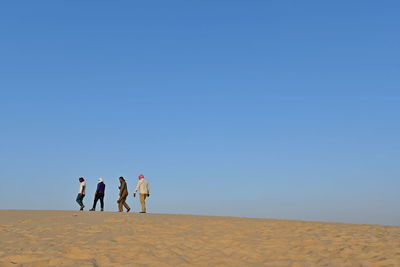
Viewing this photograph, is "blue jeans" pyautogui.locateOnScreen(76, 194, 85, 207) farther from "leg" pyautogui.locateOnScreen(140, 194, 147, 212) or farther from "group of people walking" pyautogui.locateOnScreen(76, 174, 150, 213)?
"leg" pyautogui.locateOnScreen(140, 194, 147, 212)

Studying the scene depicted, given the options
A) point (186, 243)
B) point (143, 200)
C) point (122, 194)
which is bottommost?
point (186, 243)

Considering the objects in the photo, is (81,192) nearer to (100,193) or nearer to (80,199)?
(80,199)

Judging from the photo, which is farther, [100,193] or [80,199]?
[100,193]

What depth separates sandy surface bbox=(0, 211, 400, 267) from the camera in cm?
891

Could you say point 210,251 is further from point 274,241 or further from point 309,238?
point 309,238

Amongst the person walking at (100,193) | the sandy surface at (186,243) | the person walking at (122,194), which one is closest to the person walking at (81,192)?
the person walking at (100,193)

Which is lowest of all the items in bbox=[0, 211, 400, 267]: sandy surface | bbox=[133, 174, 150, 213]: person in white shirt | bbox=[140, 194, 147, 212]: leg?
bbox=[0, 211, 400, 267]: sandy surface

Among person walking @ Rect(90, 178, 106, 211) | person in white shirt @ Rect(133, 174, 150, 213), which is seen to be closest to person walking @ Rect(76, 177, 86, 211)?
person walking @ Rect(90, 178, 106, 211)

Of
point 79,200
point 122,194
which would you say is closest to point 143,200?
point 122,194

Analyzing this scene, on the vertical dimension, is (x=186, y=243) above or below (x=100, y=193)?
below

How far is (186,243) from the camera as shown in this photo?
10.9 meters

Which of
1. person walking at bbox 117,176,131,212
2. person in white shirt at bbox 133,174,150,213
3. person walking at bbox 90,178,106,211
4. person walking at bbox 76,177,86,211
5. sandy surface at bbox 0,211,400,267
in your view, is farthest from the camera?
person walking at bbox 90,178,106,211

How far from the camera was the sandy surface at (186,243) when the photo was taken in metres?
8.91

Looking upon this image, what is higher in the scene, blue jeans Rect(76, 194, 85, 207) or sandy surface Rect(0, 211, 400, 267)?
blue jeans Rect(76, 194, 85, 207)
